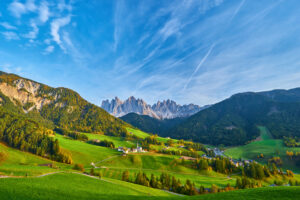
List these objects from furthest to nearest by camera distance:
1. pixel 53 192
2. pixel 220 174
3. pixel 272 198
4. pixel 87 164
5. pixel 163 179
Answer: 1. pixel 220 174
2. pixel 87 164
3. pixel 163 179
4. pixel 53 192
5. pixel 272 198

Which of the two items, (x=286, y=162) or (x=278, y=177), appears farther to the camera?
(x=286, y=162)

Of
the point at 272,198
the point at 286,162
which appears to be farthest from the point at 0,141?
the point at 286,162

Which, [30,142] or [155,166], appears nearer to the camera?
[155,166]

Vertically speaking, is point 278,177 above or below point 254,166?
below

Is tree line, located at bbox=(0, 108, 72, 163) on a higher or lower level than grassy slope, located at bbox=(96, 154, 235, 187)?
higher

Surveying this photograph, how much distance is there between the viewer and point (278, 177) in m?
102

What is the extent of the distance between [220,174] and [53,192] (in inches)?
4570

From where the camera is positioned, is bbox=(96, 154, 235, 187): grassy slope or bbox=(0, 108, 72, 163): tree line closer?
bbox=(96, 154, 235, 187): grassy slope

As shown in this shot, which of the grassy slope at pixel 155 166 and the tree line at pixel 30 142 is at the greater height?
the tree line at pixel 30 142

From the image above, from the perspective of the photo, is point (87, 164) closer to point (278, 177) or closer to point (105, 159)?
point (105, 159)

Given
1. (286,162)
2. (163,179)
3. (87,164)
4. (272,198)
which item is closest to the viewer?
(272,198)

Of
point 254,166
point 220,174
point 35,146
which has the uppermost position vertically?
point 35,146

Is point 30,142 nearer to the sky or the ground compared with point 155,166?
nearer to the sky

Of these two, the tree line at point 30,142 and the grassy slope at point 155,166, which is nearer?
the grassy slope at point 155,166
